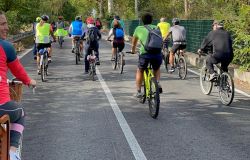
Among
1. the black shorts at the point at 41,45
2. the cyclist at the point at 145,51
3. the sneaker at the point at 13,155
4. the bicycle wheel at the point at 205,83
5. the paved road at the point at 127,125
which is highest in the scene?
the cyclist at the point at 145,51

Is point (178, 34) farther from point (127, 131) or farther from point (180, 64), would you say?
point (127, 131)

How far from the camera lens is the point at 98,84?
12336 mm

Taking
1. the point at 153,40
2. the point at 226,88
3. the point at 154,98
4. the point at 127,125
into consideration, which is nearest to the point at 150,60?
the point at 153,40

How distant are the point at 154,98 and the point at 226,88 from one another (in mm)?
2047

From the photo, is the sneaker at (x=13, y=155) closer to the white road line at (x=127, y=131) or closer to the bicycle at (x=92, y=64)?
the white road line at (x=127, y=131)

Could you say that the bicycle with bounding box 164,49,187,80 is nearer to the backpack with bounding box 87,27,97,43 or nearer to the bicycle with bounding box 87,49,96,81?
the bicycle with bounding box 87,49,96,81

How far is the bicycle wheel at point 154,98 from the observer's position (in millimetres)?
8031

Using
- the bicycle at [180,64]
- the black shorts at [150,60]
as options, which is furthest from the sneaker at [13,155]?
the bicycle at [180,64]

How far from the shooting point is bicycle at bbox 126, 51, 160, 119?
8.07 m

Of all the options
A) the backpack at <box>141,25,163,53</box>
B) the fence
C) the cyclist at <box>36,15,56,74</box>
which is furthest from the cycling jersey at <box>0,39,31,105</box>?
the fence

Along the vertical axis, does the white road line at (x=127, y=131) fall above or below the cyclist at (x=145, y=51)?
below

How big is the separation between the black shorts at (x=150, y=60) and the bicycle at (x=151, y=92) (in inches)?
4.6

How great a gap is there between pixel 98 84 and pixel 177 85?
224 centimetres

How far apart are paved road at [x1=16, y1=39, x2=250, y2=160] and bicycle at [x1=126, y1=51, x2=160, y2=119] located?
0.63ft
